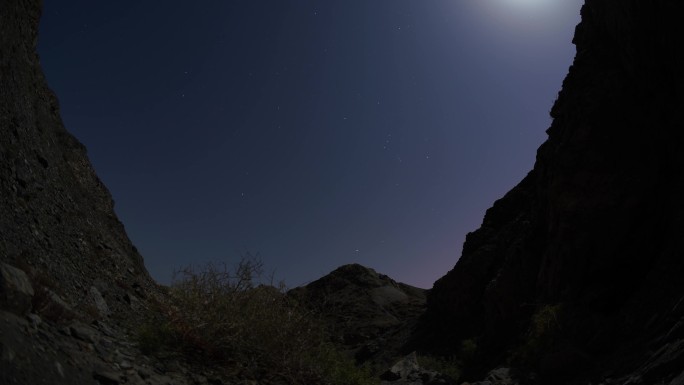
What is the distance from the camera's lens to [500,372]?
11.3 m

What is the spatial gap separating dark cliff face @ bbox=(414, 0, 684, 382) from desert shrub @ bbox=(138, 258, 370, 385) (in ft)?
16.5

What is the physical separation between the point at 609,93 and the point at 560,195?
3482 mm

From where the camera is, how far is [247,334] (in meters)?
7.59

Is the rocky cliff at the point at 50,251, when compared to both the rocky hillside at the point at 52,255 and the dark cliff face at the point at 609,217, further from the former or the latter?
the dark cliff face at the point at 609,217

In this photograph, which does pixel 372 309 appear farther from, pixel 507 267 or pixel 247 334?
pixel 247 334

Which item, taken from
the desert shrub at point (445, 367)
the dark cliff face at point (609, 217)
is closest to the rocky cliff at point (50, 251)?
the dark cliff face at point (609, 217)

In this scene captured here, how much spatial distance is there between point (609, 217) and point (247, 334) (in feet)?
36.1

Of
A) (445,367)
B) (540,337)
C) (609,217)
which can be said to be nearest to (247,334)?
(540,337)

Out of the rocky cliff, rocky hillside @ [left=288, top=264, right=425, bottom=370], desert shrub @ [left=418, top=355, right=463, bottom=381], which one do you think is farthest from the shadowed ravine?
rocky hillside @ [left=288, top=264, right=425, bottom=370]

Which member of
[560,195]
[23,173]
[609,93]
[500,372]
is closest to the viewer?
[23,173]

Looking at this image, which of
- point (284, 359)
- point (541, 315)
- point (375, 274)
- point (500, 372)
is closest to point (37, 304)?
point (284, 359)

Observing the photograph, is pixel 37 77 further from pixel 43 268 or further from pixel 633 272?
pixel 633 272

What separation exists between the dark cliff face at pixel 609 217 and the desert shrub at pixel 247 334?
5.03m

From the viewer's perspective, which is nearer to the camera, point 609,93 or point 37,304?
point 37,304
